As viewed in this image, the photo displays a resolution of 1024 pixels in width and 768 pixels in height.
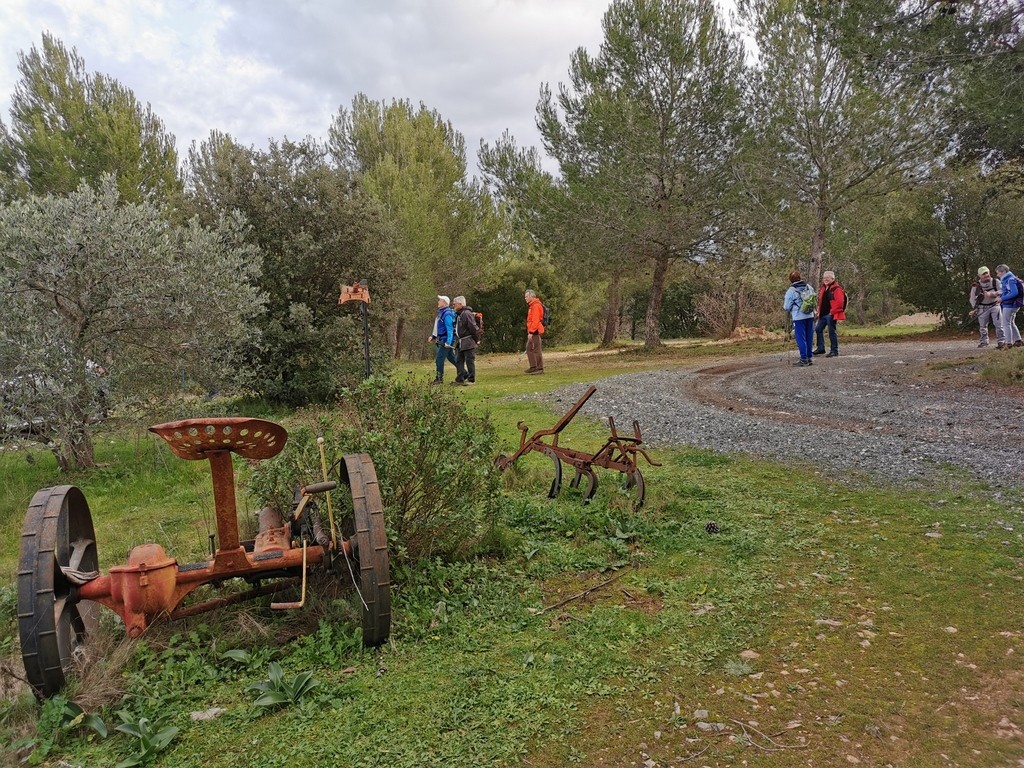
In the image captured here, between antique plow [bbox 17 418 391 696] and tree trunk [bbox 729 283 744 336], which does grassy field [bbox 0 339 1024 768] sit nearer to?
antique plow [bbox 17 418 391 696]

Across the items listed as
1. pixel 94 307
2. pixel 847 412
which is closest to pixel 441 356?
pixel 94 307

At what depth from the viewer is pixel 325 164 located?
12.1 meters

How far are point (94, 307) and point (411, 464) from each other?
4.93 meters

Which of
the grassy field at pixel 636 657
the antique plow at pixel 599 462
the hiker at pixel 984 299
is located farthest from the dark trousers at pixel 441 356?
the hiker at pixel 984 299

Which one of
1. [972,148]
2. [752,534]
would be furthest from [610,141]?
[752,534]

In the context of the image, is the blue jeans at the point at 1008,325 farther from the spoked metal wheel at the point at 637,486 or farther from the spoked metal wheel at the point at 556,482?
the spoked metal wheel at the point at 556,482

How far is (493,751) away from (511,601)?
1139 millimetres

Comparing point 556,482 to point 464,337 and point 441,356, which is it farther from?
point 464,337

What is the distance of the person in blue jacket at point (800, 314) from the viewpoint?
12.1m

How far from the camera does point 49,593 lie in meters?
2.40

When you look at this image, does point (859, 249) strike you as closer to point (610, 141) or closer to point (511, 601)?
point (610, 141)

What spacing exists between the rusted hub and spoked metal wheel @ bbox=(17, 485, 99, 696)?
2.10 feet

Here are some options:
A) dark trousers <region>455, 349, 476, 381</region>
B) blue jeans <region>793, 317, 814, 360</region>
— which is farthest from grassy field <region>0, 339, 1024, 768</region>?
dark trousers <region>455, 349, 476, 381</region>

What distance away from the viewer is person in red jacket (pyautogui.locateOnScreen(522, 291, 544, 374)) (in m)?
14.3
